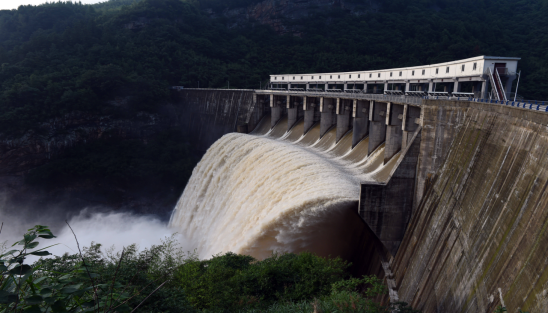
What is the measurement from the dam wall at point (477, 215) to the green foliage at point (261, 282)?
307 centimetres

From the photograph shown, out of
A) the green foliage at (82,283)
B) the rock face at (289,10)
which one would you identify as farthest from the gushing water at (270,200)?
the rock face at (289,10)

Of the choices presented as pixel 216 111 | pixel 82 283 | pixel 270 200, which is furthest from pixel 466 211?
pixel 216 111

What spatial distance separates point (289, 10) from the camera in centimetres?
8300

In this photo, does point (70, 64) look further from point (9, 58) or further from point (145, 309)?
point (145, 309)

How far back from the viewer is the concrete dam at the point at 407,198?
916cm

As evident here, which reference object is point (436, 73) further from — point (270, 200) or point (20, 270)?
point (20, 270)

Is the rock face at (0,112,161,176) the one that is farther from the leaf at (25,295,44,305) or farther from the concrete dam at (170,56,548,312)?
the leaf at (25,295,44,305)

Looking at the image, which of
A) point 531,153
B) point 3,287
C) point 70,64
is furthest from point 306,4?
point 3,287

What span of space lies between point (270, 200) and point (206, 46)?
57.8m

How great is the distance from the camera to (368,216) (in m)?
16.1

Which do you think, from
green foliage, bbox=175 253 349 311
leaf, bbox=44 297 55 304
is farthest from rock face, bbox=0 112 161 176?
leaf, bbox=44 297 55 304

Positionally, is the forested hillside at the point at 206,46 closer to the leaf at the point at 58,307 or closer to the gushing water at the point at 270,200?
the gushing water at the point at 270,200

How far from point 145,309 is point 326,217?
27.4 feet

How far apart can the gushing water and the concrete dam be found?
0.27 feet
